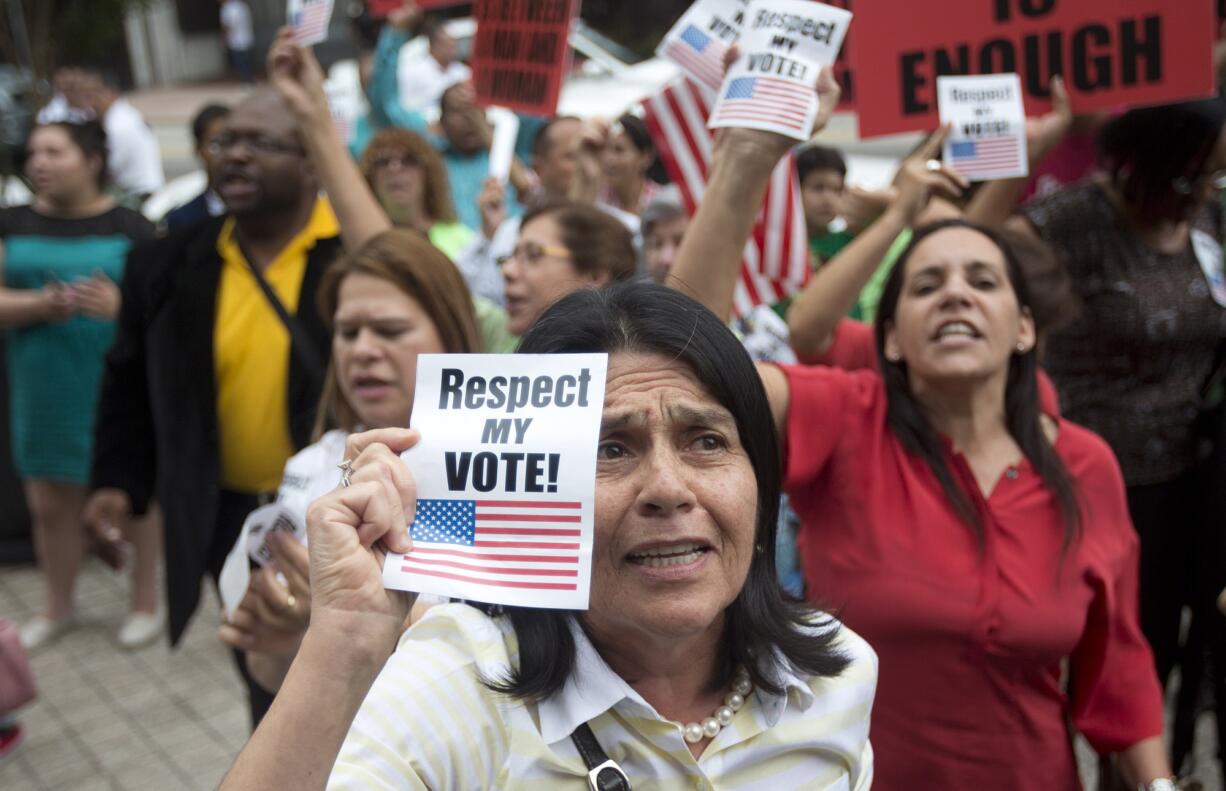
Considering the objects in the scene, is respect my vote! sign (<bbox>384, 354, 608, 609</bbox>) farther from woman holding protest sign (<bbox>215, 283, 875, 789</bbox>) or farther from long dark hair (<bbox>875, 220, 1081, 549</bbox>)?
long dark hair (<bbox>875, 220, 1081, 549</bbox>)

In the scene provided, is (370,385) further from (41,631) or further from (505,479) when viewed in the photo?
(41,631)

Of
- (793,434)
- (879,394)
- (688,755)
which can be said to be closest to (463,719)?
(688,755)

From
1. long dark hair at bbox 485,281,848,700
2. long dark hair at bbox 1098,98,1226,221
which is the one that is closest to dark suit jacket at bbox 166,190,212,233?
long dark hair at bbox 1098,98,1226,221

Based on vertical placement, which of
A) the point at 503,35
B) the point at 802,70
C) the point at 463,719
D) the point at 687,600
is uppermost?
the point at 503,35

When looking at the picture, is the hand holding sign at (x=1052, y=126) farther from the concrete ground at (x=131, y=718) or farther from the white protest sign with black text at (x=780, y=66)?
the concrete ground at (x=131, y=718)

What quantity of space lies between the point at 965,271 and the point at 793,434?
63 centimetres

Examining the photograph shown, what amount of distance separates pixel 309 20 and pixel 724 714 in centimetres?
283

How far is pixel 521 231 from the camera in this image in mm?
3982

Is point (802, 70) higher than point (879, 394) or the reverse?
higher

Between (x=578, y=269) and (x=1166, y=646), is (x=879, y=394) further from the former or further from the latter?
(x=1166, y=646)

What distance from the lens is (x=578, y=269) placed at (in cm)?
381

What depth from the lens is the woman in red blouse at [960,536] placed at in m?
2.44

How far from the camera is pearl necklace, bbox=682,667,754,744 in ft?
5.66

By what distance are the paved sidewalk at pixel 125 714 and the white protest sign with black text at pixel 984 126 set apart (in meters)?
3.24
